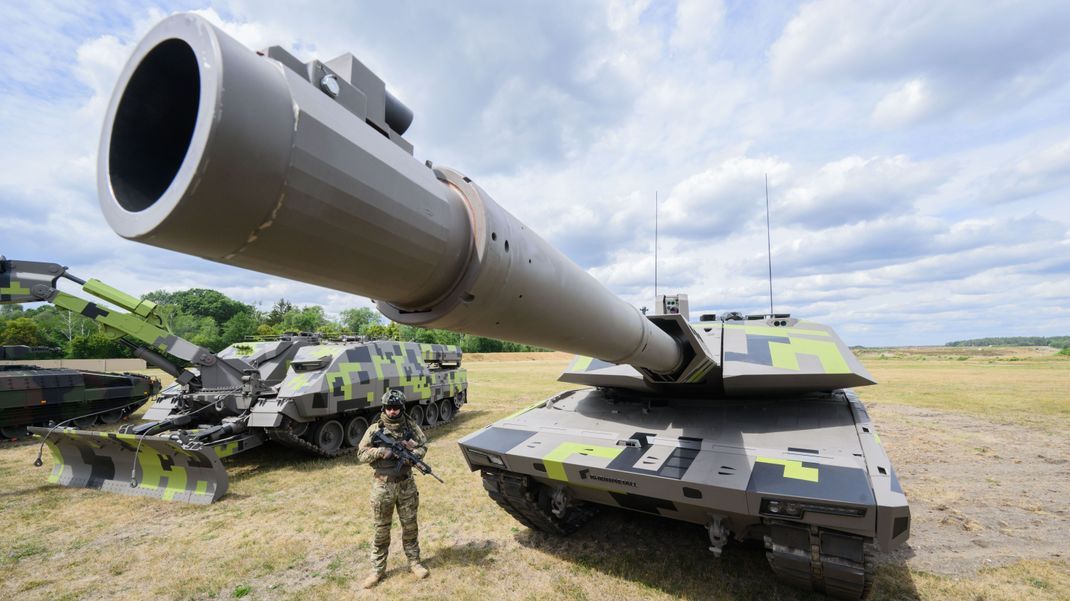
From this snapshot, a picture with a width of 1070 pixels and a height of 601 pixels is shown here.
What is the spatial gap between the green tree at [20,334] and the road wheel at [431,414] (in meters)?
34.1

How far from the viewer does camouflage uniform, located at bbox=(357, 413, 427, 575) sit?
13.6ft

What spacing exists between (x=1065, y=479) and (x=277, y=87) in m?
10.5

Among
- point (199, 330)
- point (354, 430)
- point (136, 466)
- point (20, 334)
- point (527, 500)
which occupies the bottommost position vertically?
point (136, 466)

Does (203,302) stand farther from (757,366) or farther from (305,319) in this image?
(757,366)

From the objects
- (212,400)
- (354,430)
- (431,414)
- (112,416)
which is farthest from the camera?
(112,416)

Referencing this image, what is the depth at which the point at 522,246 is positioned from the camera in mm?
1632

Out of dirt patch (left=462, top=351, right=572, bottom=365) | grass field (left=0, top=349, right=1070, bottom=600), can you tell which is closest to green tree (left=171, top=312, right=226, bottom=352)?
dirt patch (left=462, top=351, right=572, bottom=365)

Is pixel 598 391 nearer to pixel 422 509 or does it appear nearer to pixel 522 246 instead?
pixel 422 509

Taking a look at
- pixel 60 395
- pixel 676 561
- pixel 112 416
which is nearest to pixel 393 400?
pixel 676 561

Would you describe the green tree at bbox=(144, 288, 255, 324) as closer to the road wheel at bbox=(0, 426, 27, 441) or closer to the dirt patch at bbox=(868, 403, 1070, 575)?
the road wheel at bbox=(0, 426, 27, 441)

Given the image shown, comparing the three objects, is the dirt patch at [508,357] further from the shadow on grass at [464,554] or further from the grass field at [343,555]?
the shadow on grass at [464,554]

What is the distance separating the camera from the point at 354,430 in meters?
8.95

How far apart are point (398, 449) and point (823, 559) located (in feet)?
10.4

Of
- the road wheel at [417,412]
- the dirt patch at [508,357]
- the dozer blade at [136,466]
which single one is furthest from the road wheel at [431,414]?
the dirt patch at [508,357]
